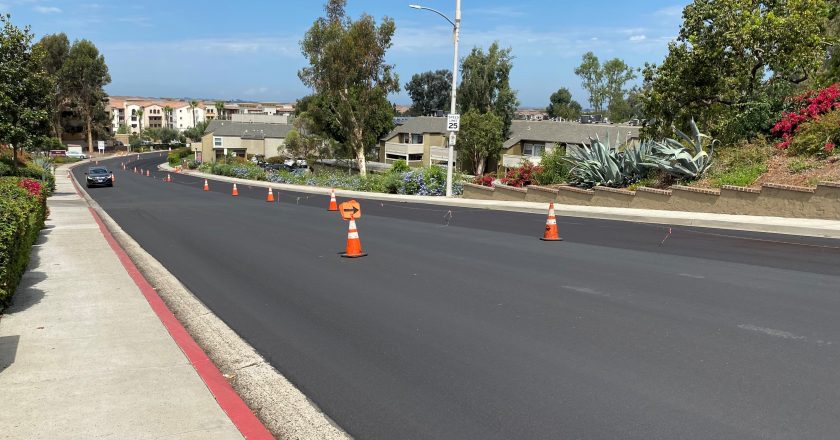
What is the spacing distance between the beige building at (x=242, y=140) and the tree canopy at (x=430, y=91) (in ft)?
116

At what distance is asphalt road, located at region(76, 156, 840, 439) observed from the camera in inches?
167

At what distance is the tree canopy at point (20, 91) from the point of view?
29.0m

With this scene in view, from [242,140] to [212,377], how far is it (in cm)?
10369

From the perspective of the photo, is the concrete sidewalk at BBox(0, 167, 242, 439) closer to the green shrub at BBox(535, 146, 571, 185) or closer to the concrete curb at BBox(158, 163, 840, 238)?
Result: the concrete curb at BBox(158, 163, 840, 238)

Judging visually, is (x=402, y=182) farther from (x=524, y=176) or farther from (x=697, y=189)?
(x=697, y=189)

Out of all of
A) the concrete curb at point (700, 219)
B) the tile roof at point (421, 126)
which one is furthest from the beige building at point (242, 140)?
the concrete curb at point (700, 219)

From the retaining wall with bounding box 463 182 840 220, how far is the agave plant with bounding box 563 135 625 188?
2.62ft

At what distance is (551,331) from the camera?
239 inches

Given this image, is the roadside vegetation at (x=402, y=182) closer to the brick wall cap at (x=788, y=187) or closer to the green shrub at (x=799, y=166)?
the green shrub at (x=799, y=166)

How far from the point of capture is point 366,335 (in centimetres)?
620

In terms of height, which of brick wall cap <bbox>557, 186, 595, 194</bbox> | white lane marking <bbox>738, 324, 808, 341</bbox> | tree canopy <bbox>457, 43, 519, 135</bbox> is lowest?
white lane marking <bbox>738, 324, 808, 341</bbox>

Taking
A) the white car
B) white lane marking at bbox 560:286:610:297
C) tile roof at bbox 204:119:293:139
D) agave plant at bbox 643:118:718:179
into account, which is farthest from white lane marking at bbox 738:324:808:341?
the white car

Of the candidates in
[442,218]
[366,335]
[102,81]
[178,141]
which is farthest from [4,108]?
[178,141]

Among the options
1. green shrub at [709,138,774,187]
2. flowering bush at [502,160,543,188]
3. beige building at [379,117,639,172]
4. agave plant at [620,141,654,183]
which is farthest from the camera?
beige building at [379,117,639,172]
